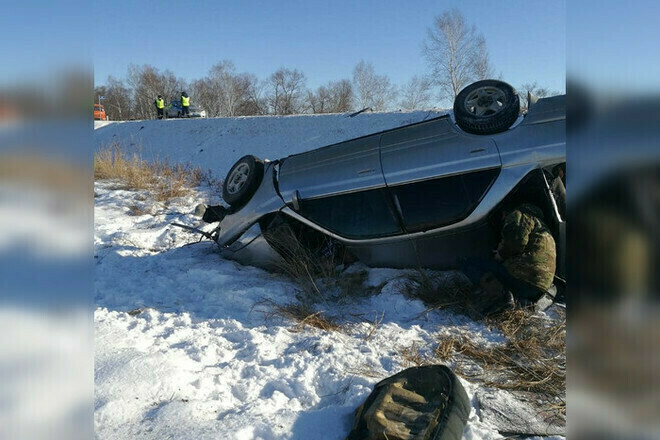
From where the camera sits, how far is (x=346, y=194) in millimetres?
4262

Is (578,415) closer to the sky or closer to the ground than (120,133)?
closer to the ground

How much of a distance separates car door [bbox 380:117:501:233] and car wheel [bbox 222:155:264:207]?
1552 millimetres

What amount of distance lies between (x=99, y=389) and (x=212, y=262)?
2.68m

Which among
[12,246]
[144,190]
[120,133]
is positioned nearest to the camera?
[12,246]

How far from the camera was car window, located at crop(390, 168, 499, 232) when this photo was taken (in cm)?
372

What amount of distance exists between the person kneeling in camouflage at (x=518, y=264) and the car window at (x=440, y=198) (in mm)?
326

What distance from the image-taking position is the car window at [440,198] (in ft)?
12.2

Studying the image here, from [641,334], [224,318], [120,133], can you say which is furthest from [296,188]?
[120,133]

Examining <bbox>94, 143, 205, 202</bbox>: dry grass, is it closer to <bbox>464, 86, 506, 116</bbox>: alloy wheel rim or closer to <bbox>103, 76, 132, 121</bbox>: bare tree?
<bbox>464, 86, 506, 116</bbox>: alloy wheel rim

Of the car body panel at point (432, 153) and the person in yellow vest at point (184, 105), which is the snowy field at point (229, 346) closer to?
Answer: the car body panel at point (432, 153)

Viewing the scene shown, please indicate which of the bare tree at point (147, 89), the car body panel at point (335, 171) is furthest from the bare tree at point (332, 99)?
the car body panel at point (335, 171)

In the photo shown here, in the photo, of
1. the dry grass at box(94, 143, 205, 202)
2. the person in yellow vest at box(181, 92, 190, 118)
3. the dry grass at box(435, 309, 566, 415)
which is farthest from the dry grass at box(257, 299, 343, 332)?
the person in yellow vest at box(181, 92, 190, 118)

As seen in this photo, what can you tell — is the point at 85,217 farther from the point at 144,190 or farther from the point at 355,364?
the point at 144,190

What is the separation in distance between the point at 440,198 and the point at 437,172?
0.23m
